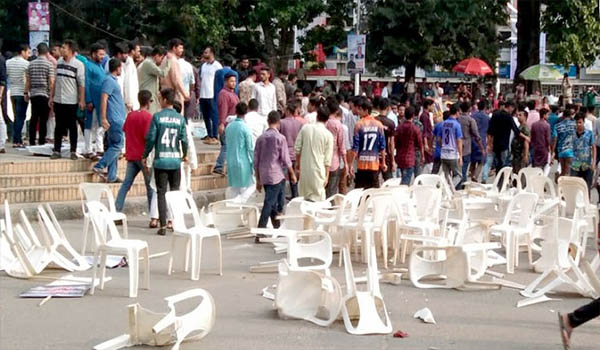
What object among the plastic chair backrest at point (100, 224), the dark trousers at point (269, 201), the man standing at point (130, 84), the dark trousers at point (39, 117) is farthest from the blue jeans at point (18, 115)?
the plastic chair backrest at point (100, 224)

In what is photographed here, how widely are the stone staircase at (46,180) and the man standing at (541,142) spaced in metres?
7.74

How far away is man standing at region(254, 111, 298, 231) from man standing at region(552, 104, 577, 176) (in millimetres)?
7020

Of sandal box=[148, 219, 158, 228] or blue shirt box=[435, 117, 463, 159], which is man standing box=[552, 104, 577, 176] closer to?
blue shirt box=[435, 117, 463, 159]

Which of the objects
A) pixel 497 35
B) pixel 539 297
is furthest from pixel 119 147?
pixel 497 35

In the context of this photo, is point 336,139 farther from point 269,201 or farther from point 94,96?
point 94,96

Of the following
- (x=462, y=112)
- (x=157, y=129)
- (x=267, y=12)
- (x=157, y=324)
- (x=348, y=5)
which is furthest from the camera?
(x=348, y=5)

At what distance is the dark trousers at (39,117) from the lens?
15779mm

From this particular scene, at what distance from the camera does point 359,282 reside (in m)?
9.58

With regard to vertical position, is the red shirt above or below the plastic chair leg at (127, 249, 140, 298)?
above

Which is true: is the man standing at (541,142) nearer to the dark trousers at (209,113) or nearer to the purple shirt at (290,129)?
the purple shirt at (290,129)

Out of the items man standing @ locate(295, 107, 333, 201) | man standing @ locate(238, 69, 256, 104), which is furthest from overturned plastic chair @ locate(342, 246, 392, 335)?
man standing @ locate(238, 69, 256, 104)

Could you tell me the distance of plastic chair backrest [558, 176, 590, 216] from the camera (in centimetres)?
1228

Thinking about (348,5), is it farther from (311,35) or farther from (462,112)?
(462,112)

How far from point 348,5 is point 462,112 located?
1714 centimetres
